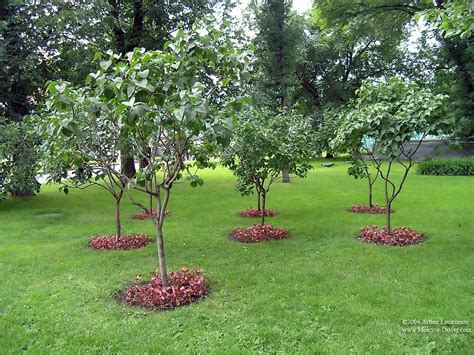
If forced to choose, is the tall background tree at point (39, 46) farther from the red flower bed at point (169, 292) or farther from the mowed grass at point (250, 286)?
the red flower bed at point (169, 292)

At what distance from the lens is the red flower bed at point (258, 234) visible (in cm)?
661

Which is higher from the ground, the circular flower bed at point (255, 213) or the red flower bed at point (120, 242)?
the circular flower bed at point (255, 213)

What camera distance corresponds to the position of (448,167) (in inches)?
602

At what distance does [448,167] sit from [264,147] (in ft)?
38.5

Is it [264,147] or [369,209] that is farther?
[369,209]

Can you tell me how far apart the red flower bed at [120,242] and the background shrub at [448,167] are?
1288 cm

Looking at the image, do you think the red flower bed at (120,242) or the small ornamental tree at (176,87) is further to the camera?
the red flower bed at (120,242)

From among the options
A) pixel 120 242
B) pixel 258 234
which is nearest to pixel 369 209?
pixel 258 234

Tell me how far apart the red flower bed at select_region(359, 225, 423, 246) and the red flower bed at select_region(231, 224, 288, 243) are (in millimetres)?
1359

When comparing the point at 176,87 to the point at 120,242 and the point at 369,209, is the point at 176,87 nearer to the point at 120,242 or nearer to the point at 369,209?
the point at 120,242

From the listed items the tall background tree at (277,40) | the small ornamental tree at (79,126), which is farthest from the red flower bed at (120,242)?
the tall background tree at (277,40)

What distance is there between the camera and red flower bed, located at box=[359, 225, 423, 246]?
20.1 feet

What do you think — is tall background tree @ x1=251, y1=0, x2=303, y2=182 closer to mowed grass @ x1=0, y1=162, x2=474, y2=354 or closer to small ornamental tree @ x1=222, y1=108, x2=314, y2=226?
small ornamental tree @ x1=222, y1=108, x2=314, y2=226


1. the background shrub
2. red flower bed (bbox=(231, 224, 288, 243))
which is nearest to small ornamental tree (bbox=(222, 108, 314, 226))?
red flower bed (bbox=(231, 224, 288, 243))
